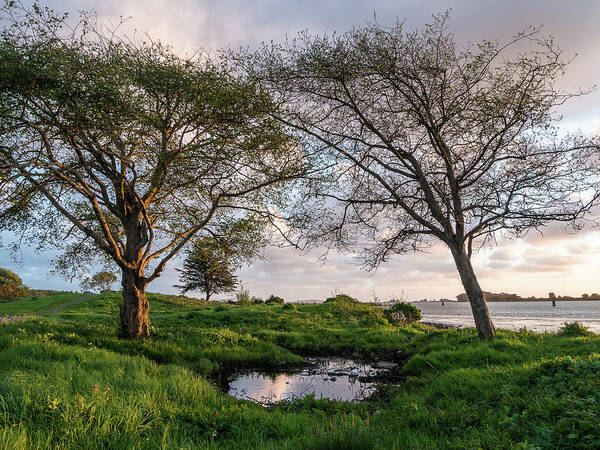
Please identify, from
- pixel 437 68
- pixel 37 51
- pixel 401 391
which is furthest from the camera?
pixel 437 68

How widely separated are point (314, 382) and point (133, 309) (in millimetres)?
7860

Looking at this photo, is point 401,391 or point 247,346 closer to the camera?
point 401,391

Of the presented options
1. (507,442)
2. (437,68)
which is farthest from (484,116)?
(507,442)

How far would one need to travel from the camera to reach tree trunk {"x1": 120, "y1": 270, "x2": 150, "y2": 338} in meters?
13.5

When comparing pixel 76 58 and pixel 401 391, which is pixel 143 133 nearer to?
pixel 76 58

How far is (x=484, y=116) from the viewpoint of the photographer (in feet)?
42.0

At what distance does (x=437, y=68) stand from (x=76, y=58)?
490 inches

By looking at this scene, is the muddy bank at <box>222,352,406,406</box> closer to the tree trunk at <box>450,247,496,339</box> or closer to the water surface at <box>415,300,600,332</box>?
the tree trunk at <box>450,247,496,339</box>

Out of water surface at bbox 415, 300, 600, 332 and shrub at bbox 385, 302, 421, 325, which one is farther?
water surface at bbox 415, 300, 600, 332

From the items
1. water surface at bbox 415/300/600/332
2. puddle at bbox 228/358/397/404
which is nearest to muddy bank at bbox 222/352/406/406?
puddle at bbox 228/358/397/404

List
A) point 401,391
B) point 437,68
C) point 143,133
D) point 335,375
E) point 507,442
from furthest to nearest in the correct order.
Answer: point 143,133 < point 437,68 < point 335,375 < point 401,391 < point 507,442

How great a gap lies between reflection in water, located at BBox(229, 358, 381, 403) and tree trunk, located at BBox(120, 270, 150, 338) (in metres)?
5.08

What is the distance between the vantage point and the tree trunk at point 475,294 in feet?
41.9

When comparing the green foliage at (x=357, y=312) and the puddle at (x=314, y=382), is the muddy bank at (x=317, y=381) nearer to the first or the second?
the puddle at (x=314, y=382)
